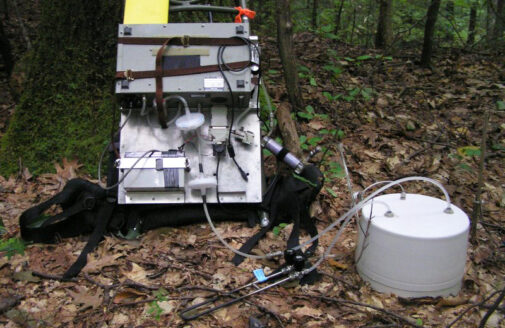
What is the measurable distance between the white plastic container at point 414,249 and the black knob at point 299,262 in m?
0.38

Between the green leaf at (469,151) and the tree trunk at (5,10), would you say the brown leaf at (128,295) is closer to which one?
the green leaf at (469,151)

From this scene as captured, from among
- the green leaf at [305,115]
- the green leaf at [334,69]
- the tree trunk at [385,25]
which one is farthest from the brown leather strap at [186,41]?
the tree trunk at [385,25]

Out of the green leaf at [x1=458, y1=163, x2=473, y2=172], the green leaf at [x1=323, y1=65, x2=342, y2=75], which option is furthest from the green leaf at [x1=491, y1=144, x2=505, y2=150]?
the green leaf at [x1=323, y1=65, x2=342, y2=75]

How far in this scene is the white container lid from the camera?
96.9 inches

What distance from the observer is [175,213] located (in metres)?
3.39

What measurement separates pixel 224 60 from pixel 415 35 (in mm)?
8301

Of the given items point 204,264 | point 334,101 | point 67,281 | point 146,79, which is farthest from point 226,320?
point 334,101

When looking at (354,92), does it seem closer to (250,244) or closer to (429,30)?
(429,30)

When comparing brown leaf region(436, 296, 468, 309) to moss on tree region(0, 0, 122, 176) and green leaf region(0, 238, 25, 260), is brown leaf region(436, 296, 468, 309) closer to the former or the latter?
green leaf region(0, 238, 25, 260)

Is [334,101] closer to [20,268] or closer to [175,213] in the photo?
[175,213]

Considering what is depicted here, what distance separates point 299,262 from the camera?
277 centimetres

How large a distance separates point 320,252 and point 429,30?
4.74 metres

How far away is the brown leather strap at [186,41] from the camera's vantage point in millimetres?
3162

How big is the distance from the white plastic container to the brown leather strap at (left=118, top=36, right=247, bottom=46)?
5.26 ft
